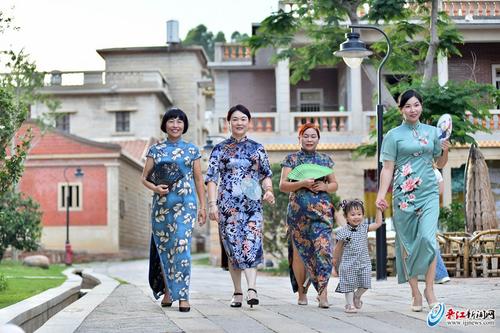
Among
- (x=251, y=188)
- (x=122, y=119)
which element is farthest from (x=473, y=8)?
(x=122, y=119)

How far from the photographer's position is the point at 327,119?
1150 inches

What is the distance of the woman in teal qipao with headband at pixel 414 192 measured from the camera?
8.19m

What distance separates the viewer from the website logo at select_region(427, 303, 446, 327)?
7.02 m

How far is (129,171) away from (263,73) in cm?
1509

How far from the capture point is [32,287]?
1303 centimetres

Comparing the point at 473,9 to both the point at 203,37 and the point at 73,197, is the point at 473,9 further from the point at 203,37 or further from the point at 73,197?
the point at 203,37

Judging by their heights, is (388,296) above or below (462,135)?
below

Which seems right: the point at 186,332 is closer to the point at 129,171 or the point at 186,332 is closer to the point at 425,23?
the point at 425,23

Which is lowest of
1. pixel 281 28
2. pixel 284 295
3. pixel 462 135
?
pixel 284 295

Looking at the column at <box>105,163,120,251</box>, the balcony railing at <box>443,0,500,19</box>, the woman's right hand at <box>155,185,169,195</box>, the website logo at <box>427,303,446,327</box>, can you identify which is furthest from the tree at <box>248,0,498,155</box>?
the column at <box>105,163,120,251</box>

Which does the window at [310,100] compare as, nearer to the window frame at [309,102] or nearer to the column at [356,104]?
the window frame at [309,102]

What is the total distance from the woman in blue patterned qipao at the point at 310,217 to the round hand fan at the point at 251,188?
9.9 inches

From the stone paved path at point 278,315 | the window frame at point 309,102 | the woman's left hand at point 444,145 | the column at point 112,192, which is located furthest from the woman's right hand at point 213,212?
the column at point 112,192

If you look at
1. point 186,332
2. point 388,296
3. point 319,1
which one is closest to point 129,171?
point 319,1
